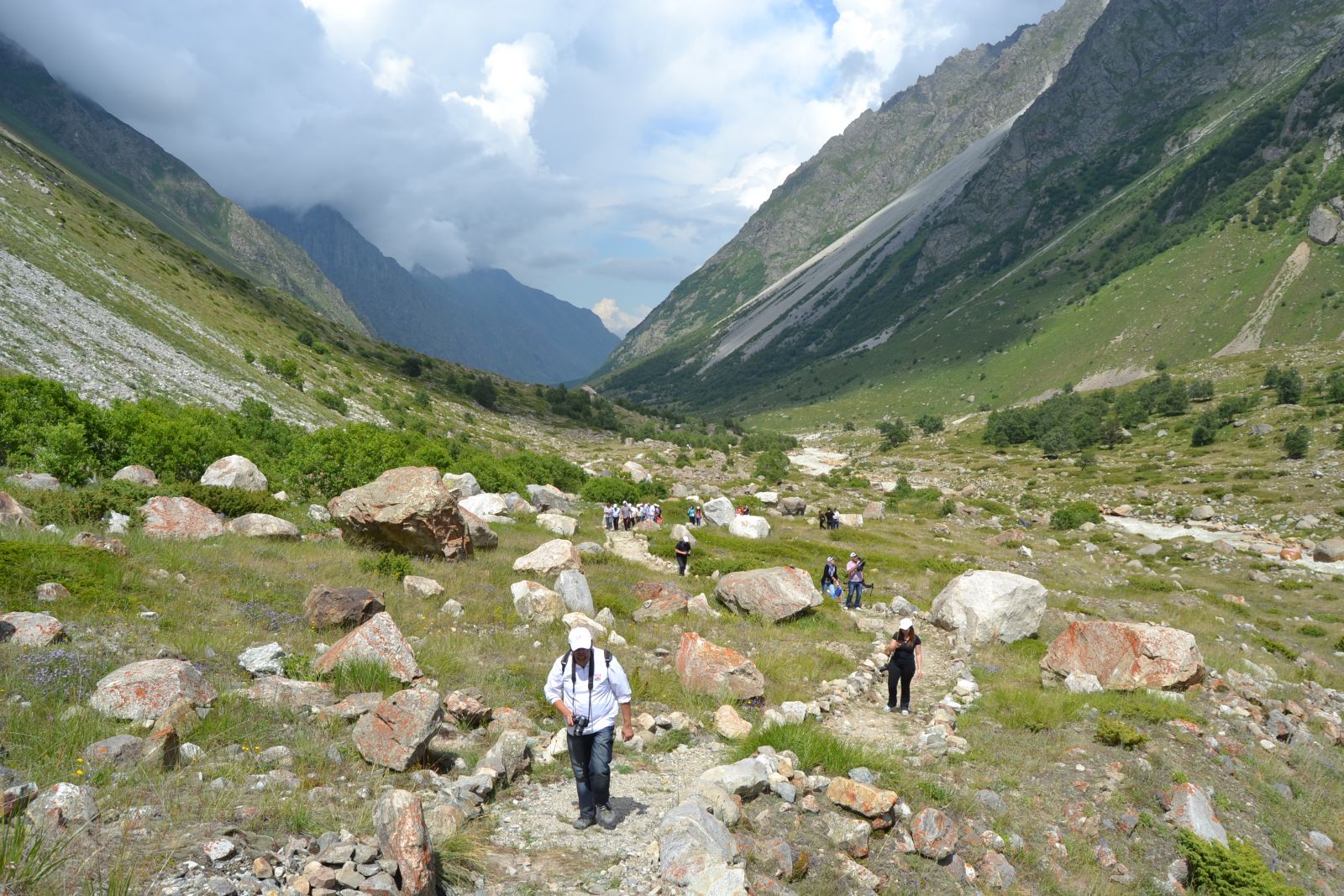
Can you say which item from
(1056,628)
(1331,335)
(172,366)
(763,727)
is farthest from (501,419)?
(1331,335)

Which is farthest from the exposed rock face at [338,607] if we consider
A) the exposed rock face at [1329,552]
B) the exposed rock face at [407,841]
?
the exposed rock face at [1329,552]

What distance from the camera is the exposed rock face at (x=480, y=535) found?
2139cm

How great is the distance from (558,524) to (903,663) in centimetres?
1922

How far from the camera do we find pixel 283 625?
11422mm

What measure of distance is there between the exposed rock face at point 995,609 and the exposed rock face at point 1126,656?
3.58m

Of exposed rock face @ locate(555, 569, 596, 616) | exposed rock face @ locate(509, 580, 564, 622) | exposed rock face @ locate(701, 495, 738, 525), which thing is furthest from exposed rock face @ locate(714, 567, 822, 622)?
exposed rock face @ locate(701, 495, 738, 525)

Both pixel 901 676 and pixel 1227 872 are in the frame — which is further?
pixel 901 676

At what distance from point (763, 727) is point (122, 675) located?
8.86 m

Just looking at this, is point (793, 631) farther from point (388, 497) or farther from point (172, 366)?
point (172, 366)

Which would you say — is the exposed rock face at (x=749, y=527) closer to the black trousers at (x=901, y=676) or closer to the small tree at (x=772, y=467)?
the black trousers at (x=901, y=676)

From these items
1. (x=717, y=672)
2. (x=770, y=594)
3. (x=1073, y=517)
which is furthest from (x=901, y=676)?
(x=1073, y=517)

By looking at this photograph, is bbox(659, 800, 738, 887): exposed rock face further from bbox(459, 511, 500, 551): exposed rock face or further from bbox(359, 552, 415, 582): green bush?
bbox(459, 511, 500, 551): exposed rock face

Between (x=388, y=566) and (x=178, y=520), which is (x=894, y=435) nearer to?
(x=388, y=566)

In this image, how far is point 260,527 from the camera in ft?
56.6
